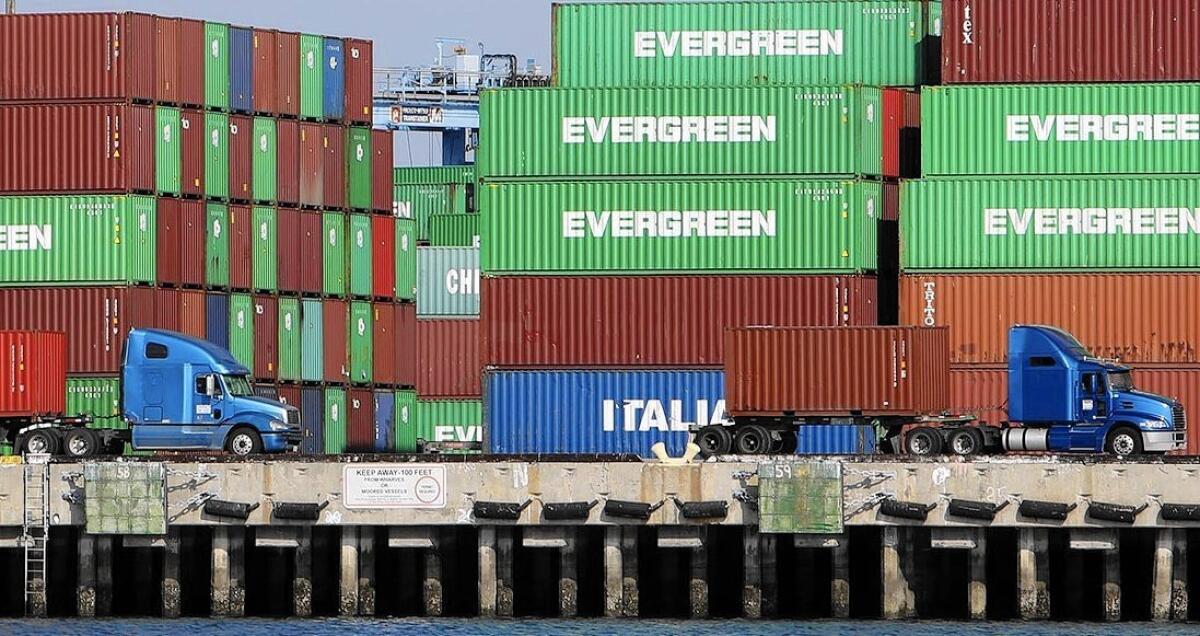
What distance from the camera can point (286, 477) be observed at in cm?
4375

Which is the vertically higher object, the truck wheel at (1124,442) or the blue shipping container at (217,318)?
the blue shipping container at (217,318)

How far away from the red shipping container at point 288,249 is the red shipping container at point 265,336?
73 centimetres

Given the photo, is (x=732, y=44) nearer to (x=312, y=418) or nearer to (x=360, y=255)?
(x=360, y=255)

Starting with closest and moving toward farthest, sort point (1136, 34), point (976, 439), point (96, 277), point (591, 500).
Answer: point (591, 500)
point (976, 439)
point (1136, 34)
point (96, 277)

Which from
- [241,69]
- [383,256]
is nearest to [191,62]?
[241,69]

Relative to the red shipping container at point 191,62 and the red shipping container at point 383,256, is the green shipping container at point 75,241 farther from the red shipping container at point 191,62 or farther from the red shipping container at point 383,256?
the red shipping container at point 383,256

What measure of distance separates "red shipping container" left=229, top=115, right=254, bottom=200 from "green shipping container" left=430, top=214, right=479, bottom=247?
20.0 meters

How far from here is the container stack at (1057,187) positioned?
5472cm

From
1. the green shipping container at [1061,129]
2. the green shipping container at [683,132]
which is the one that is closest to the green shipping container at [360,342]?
the green shipping container at [683,132]

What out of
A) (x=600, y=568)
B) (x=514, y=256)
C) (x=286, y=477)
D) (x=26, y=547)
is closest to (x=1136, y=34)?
(x=514, y=256)

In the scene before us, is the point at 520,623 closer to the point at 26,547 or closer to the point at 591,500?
the point at 591,500

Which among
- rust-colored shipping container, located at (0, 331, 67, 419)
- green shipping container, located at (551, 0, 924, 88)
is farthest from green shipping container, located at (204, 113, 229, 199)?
rust-colored shipping container, located at (0, 331, 67, 419)

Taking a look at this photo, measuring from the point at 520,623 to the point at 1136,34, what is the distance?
69.9 feet

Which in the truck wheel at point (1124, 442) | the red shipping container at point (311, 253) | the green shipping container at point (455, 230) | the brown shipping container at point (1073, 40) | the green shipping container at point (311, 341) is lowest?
the truck wheel at point (1124, 442)
